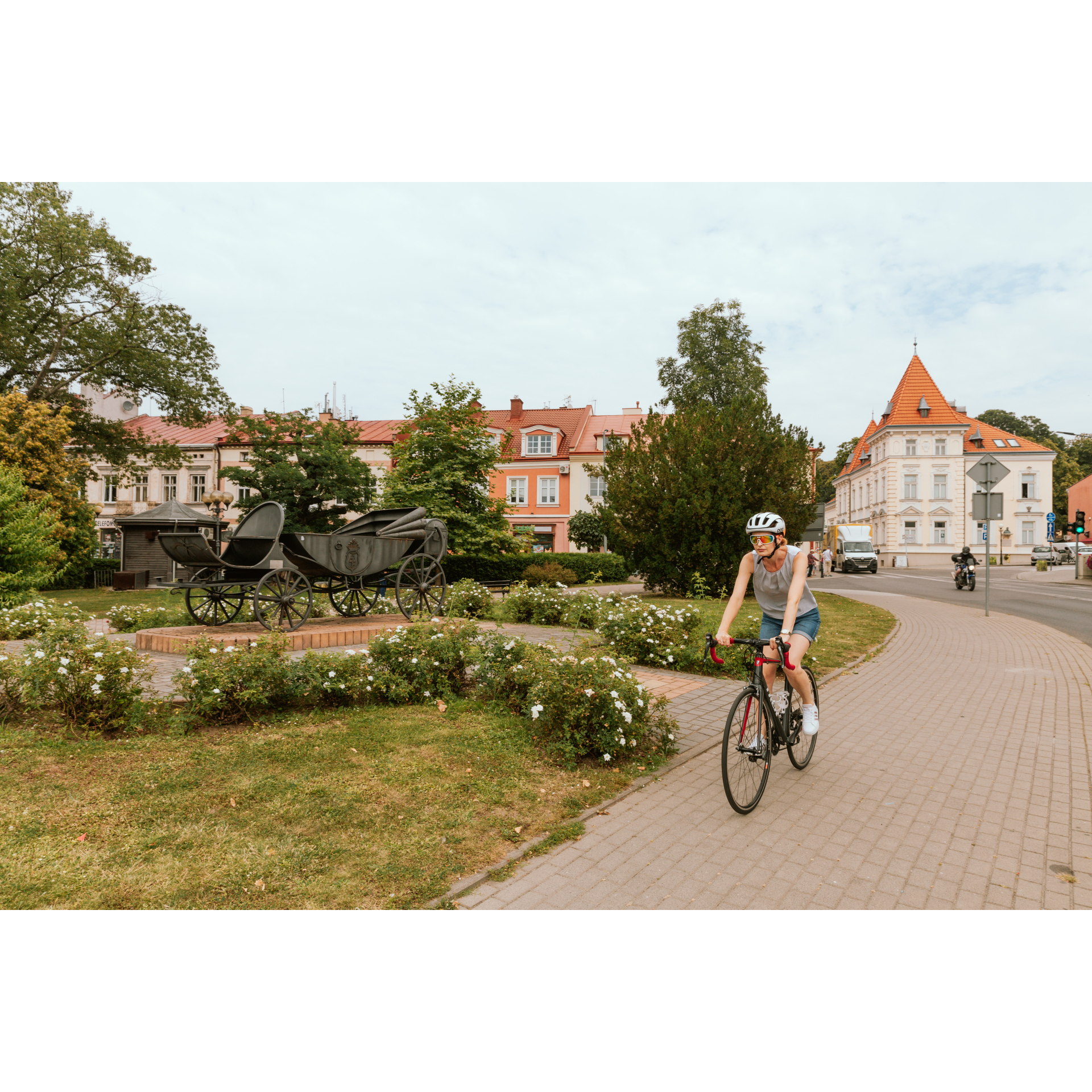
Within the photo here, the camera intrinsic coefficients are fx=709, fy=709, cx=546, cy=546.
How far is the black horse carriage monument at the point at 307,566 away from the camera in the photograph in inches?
377

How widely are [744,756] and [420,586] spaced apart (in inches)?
Answer: 327

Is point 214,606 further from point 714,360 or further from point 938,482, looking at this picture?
point 938,482

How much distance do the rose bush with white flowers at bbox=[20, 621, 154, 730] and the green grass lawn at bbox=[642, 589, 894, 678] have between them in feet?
20.2

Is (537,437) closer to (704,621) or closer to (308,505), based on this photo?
(308,505)

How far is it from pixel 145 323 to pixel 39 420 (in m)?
8.65

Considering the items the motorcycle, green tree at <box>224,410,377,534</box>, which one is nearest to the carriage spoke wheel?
green tree at <box>224,410,377,534</box>

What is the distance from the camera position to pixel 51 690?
5.48 m

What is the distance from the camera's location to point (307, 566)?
10.3 meters

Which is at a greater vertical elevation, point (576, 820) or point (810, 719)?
point (810, 719)

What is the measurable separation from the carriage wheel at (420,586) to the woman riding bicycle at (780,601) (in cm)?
735

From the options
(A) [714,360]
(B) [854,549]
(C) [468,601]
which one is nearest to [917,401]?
(B) [854,549]

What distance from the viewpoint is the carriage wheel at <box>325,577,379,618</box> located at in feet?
37.1

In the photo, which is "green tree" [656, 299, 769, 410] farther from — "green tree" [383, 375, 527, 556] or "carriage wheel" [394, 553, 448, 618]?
"carriage wheel" [394, 553, 448, 618]

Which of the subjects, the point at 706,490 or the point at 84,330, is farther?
the point at 84,330
